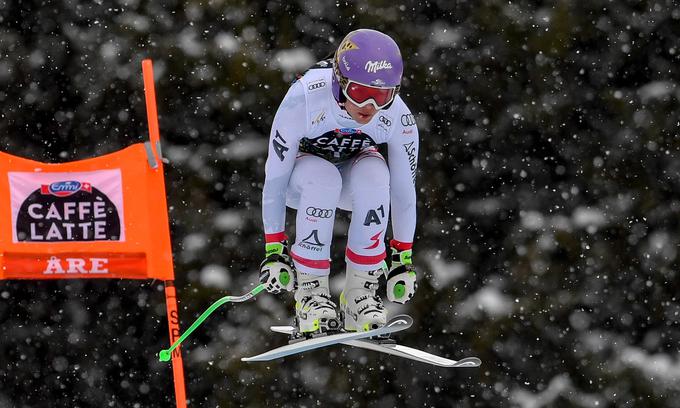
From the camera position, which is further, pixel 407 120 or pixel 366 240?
pixel 366 240

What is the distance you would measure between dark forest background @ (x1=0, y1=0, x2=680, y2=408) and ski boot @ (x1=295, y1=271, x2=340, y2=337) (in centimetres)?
622

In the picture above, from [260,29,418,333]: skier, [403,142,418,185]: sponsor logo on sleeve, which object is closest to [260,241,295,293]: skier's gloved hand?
[260,29,418,333]: skier

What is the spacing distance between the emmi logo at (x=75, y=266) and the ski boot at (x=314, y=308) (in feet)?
9.31

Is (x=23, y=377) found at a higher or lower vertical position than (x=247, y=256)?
lower

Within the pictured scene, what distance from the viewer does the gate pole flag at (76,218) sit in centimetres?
879

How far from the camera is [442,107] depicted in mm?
13070

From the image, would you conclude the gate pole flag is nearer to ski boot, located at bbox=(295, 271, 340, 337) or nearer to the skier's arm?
ski boot, located at bbox=(295, 271, 340, 337)

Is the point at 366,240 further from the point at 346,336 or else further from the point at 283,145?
the point at 283,145

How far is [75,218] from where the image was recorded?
911 centimetres

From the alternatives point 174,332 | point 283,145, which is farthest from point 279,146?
point 174,332

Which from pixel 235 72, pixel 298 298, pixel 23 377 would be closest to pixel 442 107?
pixel 235 72

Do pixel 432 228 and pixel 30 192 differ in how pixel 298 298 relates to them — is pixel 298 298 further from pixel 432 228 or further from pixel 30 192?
pixel 432 228

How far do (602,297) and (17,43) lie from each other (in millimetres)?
5884

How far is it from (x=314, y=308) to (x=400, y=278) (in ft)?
1.37
